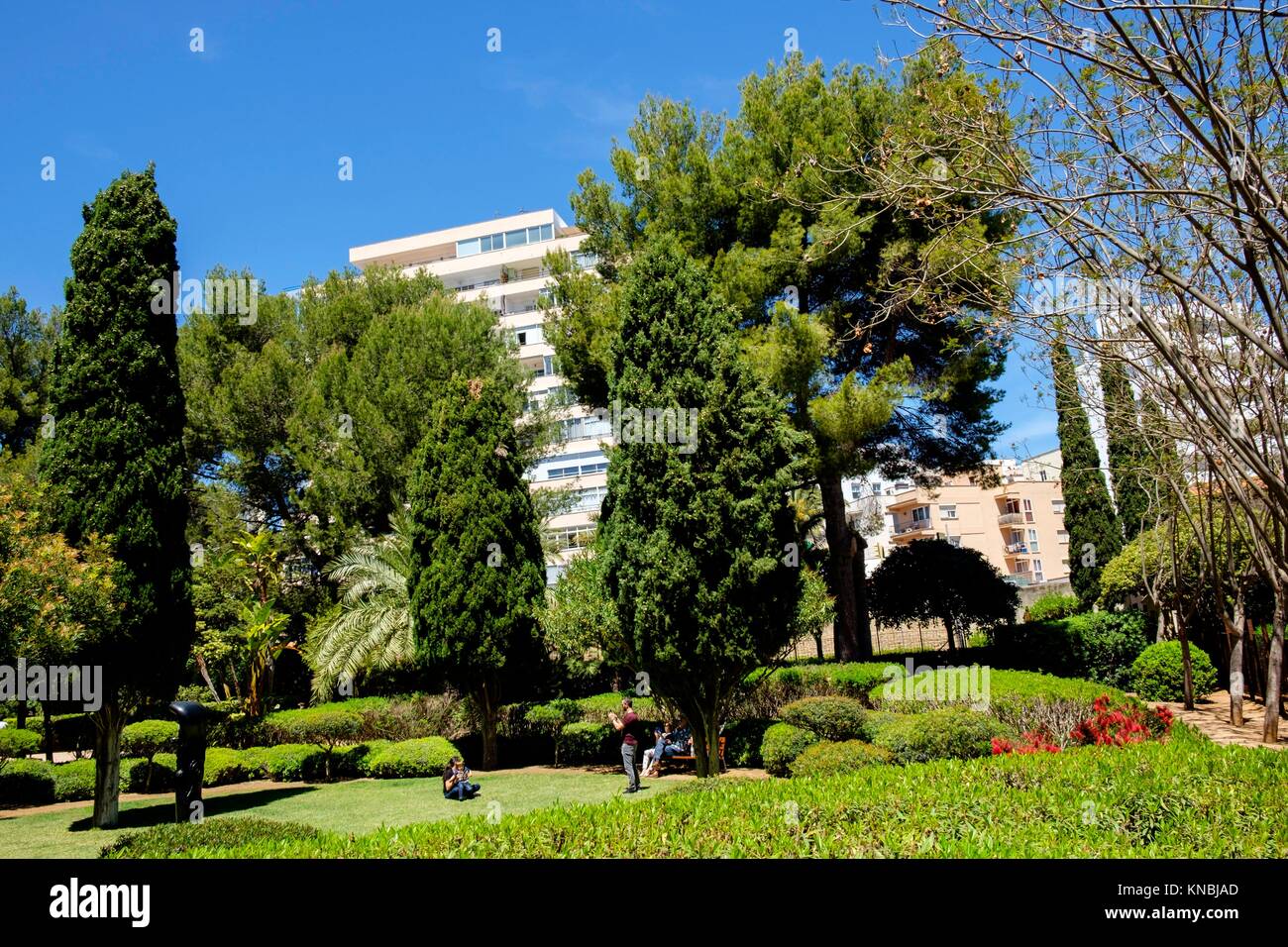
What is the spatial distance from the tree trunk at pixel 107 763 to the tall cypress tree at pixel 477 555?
5.80m

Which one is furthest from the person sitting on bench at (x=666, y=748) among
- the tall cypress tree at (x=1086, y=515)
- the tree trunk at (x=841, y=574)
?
the tall cypress tree at (x=1086, y=515)

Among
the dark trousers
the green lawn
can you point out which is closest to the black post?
the green lawn

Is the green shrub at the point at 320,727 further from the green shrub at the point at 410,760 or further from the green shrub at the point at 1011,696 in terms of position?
the green shrub at the point at 1011,696

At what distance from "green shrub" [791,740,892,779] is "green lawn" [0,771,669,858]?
2.05 metres

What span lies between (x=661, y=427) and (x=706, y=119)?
10.9 m

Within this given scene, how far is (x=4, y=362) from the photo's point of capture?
93.3 feet

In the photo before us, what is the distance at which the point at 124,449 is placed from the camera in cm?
1308

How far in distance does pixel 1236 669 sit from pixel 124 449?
1908 cm

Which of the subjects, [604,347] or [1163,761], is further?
[604,347]

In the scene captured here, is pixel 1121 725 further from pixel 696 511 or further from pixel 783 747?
pixel 696 511
